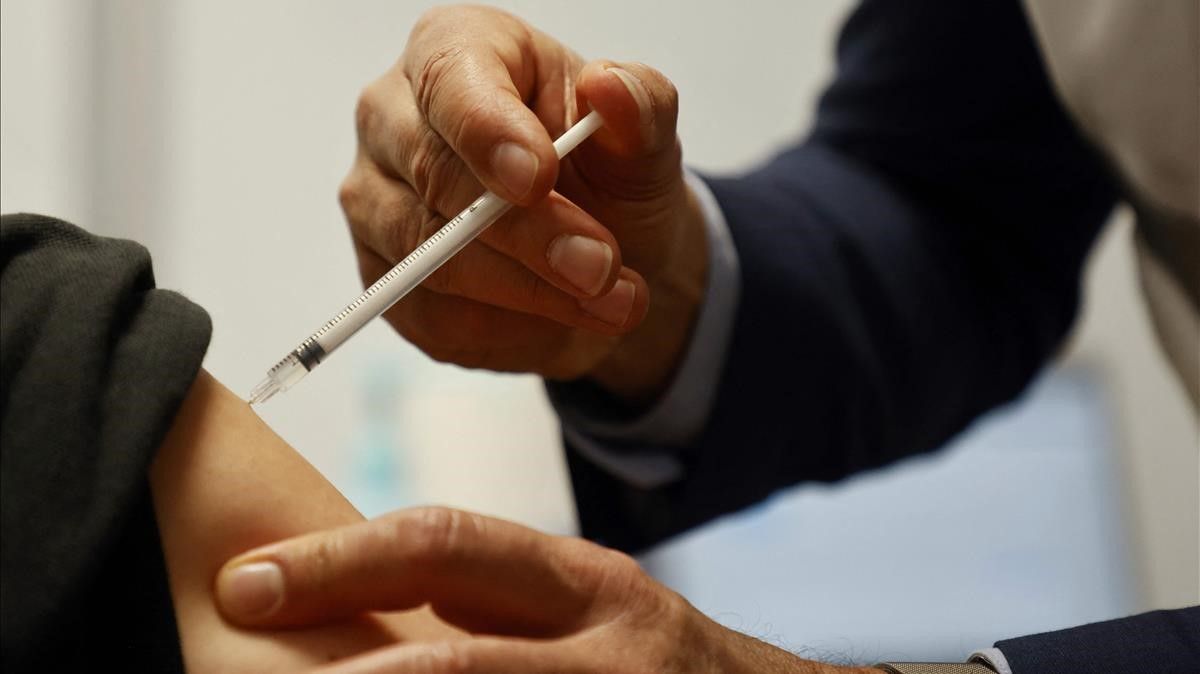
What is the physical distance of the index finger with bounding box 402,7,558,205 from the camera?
580mm

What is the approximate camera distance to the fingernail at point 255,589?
0.45 m

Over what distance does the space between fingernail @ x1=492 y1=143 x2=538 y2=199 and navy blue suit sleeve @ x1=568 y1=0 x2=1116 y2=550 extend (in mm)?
399

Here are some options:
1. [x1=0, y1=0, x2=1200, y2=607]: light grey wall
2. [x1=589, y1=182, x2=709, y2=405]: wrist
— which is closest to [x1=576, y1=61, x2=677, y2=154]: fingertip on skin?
[x1=589, y1=182, x2=709, y2=405]: wrist

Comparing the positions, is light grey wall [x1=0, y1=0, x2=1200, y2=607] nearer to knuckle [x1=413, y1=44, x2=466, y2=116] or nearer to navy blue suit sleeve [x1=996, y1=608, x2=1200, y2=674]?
knuckle [x1=413, y1=44, x2=466, y2=116]

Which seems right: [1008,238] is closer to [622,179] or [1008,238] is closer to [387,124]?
[622,179]

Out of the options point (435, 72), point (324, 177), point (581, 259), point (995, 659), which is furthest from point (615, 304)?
point (324, 177)

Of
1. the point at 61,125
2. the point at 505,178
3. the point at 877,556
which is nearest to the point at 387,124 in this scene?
the point at 505,178

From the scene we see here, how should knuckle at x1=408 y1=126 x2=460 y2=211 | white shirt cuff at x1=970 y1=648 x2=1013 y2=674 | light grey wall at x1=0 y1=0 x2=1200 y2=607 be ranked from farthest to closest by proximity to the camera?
light grey wall at x1=0 y1=0 x2=1200 y2=607 → knuckle at x1=408 y1=126 x2=460 y2=211 → white shirt cuff at x1=970 y1=648 x2=1013 y2=674

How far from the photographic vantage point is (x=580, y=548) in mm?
491

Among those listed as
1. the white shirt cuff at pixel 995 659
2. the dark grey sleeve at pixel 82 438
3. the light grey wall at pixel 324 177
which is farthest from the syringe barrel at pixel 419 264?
the light grey wall at pixel 324 177

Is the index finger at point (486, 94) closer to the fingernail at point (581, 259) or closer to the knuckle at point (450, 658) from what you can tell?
the fingernail at point (581, 259)

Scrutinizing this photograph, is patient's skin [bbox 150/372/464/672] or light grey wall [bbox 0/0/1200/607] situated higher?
patient's skin [bbox 150/372/464/672]

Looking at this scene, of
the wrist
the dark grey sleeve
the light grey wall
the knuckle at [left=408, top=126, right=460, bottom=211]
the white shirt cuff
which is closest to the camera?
the dark grey sleeve

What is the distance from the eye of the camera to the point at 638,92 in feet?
1.98
